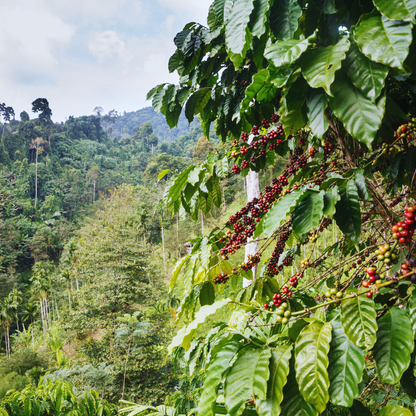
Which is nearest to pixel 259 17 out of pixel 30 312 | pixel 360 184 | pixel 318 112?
pixel 318 112

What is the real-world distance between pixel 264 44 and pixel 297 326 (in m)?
0.72

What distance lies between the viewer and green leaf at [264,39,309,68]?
500 millimetres

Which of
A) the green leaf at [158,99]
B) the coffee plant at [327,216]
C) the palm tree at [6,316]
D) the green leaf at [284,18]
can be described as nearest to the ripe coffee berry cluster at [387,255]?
the coffee plant at [327,216]

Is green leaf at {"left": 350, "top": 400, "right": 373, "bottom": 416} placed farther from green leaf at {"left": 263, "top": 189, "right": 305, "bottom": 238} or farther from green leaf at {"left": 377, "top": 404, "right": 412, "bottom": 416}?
green leaf at {"left": 263, "top": 189, "right": 305, "bottom": 238}

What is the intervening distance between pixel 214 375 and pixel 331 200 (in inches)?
17.6

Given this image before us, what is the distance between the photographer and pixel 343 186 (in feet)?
2.02

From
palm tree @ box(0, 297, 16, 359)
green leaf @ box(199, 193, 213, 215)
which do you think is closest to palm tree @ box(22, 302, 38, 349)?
palm tree @ box(0, 297, 16, 359)

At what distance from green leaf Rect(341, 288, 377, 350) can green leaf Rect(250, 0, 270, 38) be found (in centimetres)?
62

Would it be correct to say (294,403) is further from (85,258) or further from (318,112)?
(85,258)

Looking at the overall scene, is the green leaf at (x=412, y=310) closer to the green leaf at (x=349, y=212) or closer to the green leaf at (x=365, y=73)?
the green leaf at (x=349, y=212)

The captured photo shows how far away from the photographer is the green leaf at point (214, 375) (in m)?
0.55

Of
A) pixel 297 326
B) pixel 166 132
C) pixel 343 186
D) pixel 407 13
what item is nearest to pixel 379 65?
pixel 407 13

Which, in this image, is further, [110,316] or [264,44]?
[110,316]

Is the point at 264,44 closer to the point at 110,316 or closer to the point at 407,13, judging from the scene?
the point at 407,13
